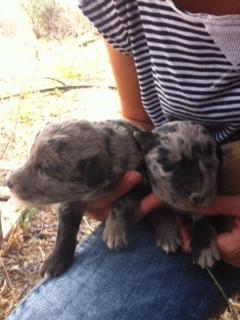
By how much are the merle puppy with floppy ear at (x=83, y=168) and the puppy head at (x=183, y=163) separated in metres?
0.11

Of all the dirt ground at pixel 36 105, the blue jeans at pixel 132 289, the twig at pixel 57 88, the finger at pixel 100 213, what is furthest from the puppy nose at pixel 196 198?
the twig at pixel 57 88

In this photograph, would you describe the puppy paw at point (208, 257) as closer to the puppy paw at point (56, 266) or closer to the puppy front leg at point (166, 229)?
the puppy front leg at point (166, 229)

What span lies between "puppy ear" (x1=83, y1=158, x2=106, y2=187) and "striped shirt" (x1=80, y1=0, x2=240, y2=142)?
0.33 meters

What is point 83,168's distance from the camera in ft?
5.33

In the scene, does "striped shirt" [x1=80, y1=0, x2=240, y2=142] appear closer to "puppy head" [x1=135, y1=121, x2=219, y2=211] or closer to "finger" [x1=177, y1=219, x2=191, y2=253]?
"puppy head" [x1=135, y1=121, x2=219, y2=211]

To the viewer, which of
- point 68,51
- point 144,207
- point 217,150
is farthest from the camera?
point 68,51

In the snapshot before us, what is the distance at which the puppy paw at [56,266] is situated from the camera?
5.83 feet

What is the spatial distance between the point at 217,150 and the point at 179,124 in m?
0.13

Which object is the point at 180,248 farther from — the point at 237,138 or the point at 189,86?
the point at 189,86

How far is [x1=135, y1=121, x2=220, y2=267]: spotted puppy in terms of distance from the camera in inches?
60.9

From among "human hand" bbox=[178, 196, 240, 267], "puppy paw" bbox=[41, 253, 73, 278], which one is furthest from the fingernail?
"puppy paw" bbox=[41, 253, 73, 278]

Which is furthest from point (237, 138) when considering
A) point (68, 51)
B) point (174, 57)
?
point (68, 51)

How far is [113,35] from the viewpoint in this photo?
183 cm

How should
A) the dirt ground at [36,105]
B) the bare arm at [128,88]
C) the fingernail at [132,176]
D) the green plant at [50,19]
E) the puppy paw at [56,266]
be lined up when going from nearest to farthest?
the fingernail at [132,176] < the puppy paw at [56,266] < the bare arm at [128,88] < the dirt ground at [36,105] < the green plant at [50,19]
